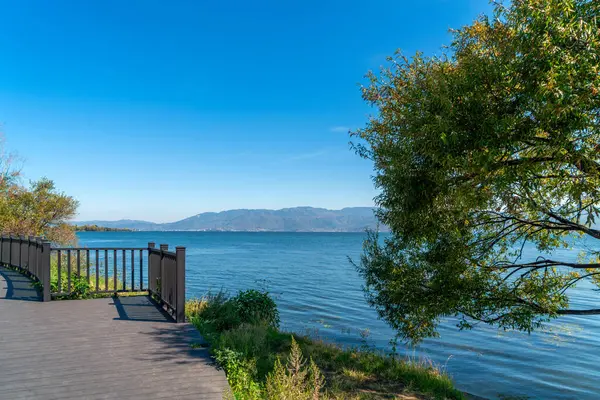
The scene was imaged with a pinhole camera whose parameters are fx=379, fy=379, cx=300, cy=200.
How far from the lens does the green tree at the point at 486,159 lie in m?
3.59

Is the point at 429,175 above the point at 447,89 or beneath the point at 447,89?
beneath

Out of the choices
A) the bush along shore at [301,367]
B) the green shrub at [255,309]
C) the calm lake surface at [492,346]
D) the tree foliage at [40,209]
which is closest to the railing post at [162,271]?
the bush along shore at [301,367]

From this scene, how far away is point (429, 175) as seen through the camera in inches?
194

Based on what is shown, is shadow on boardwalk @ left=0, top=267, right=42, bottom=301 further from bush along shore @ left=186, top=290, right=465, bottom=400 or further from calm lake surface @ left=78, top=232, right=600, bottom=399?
calm lake surface @ left=78, top=232, right=600, bottom=399

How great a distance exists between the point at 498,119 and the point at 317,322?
10712mm

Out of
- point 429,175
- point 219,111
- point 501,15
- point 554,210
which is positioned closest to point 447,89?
point 429,175

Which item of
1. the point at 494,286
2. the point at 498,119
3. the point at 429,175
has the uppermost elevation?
the point at 498,119

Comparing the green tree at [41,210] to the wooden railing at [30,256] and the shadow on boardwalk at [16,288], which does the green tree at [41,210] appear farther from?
the shadow on boardwalk at [16,288]

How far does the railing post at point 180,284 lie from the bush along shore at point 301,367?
29 centimetres

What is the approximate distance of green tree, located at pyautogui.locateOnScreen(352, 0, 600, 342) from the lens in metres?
3.59

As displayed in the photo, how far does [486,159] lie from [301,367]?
4044 mm

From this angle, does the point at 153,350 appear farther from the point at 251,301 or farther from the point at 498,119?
the point at 498,119

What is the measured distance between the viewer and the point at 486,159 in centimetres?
387

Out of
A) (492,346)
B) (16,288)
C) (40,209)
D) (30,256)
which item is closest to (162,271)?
(16,288)
